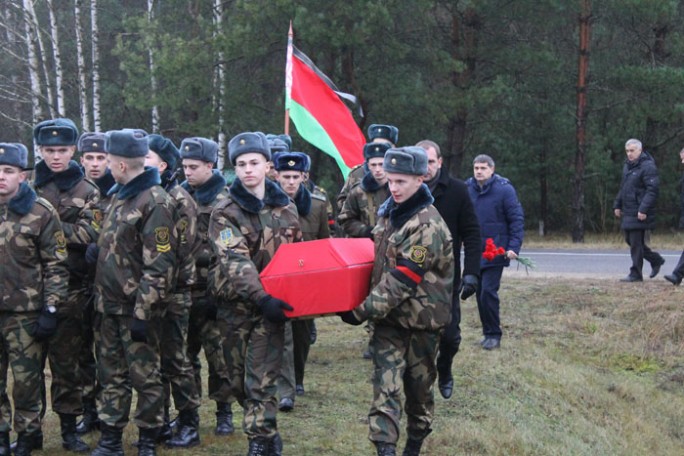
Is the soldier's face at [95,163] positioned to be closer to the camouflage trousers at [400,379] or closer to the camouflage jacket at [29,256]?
the camouflage jacket at [29,256]

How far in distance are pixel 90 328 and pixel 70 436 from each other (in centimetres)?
77

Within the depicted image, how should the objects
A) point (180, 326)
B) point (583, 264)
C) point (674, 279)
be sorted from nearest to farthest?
point (180, 326)
point (674, 279)
point (583, 264)

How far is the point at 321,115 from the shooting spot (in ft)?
36.3

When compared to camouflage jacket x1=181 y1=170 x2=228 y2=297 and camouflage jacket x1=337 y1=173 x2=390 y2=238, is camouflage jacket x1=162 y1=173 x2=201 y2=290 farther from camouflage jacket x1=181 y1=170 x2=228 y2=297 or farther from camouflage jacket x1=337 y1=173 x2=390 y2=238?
camouflage jacket x1=337 y1=173 x2=390 y2=238

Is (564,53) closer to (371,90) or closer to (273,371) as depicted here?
(371,90)

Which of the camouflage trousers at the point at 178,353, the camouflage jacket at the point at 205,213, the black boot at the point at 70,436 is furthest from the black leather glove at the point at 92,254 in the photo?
the black boot at the point at 70,436

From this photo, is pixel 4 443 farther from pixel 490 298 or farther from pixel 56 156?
pixel 490 298

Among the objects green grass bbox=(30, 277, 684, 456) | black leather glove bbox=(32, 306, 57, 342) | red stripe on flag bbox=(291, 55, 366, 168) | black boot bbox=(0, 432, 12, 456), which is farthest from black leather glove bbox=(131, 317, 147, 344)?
red stripe on flag bbox=(291, 55, 366, 168)

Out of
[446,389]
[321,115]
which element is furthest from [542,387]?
[321,115]

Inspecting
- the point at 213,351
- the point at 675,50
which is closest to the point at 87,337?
the point at 213,351

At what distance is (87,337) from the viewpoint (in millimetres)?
6828

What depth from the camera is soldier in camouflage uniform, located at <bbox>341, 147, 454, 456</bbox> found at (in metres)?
5.90

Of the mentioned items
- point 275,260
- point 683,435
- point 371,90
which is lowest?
point 683,435

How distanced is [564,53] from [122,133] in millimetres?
23368
